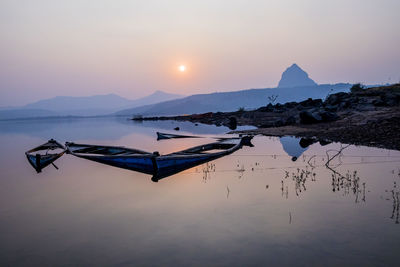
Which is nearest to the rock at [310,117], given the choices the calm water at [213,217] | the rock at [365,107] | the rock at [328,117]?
the rock at [328,117]

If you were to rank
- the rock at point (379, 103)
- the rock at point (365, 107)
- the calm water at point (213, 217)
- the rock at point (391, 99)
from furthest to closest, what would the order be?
the rock at point (379, 103)
the rock at point (391, 99)
the rock at point (365, 107)
the calm water at point (213, 217)

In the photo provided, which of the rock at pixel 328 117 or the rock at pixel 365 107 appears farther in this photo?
the rock at pixel 365 107

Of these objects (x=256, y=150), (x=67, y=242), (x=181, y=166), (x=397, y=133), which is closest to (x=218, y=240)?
(x=67, y=242)

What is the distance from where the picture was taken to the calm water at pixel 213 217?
22.7ft

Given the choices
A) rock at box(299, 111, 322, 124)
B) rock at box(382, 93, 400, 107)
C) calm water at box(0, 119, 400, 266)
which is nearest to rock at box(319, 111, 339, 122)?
rock at box(299, 111, 322, 124)

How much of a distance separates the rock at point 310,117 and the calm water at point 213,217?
2127 cm

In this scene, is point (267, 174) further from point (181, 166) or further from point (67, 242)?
point (67, 242)

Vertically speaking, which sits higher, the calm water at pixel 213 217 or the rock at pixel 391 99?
the rock at pixel 391 99

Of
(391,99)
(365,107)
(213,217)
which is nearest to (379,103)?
(391,99)

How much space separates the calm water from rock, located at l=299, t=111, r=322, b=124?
69.8 ft

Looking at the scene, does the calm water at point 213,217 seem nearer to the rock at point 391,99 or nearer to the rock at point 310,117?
the rock at point 310,117

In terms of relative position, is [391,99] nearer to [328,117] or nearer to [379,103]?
[379,103]

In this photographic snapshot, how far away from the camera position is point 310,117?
3731 cm

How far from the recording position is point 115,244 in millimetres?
7691
